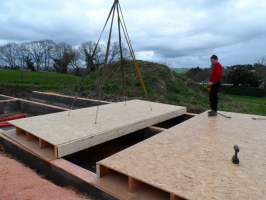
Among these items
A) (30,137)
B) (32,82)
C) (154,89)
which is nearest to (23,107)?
(30,137)

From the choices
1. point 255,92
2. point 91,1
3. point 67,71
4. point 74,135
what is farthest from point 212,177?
point 67,71

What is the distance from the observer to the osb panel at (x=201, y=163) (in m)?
2.15

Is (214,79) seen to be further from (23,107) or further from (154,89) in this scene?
(154,89)

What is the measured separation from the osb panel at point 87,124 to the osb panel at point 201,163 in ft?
2.60

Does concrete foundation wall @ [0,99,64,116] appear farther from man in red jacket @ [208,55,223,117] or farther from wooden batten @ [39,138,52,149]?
man in red jacket @ [208,55,223,117]

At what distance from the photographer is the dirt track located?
103 inches

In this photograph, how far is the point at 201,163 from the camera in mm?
2672

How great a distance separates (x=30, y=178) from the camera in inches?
120

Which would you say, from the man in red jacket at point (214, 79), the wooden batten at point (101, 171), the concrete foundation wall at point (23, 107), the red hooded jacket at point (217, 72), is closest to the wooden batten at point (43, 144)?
the wooden batten at point (101, 171)

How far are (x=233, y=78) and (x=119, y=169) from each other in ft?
88.5

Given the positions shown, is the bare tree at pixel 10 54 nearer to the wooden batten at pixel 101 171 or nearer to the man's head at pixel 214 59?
the man's head at pixel 214 59

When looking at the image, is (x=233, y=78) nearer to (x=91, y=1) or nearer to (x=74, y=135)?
(x=91, y=1)

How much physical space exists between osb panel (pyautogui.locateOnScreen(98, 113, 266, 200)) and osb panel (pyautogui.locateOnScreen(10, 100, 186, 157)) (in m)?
0.79

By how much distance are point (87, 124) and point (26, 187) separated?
163 cm
